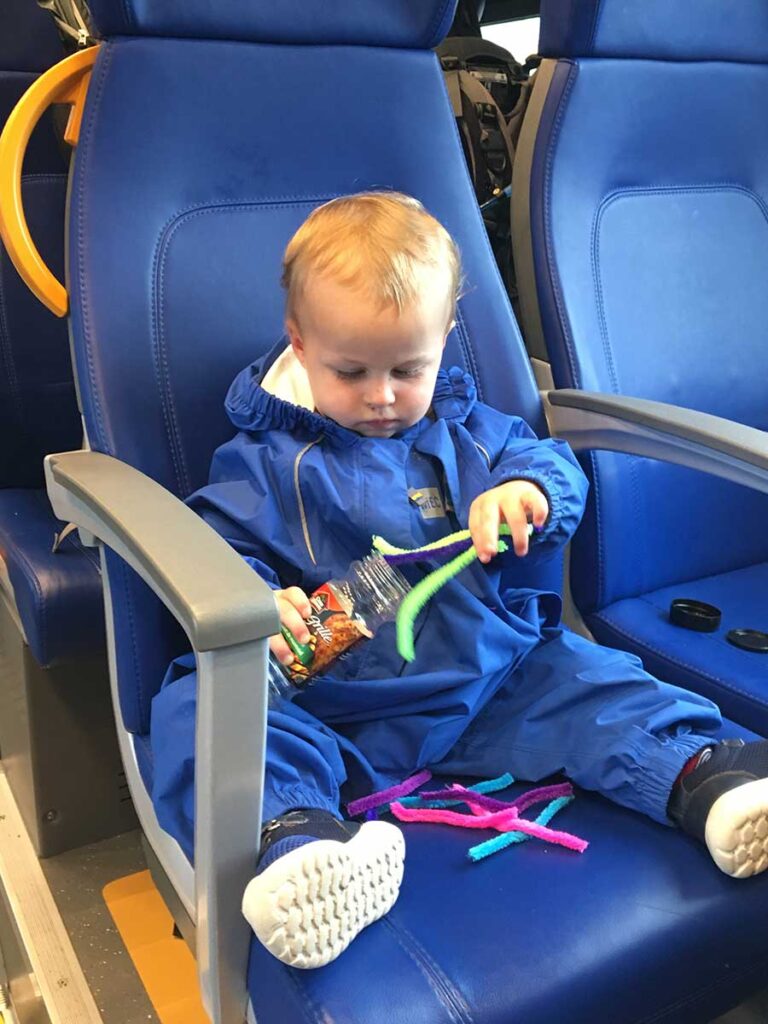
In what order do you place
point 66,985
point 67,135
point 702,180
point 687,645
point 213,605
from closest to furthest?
point 213,605
point 67,135
point 687,645
point 66,985
point 702,180

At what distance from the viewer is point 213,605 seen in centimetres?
65

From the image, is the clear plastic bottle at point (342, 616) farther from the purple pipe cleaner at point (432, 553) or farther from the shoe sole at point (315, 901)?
the shoe sole at point (315, 901)

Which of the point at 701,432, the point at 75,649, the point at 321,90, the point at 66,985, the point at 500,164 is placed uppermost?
the point at 321,90

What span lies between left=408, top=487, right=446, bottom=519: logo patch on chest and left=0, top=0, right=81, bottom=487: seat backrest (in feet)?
2.87

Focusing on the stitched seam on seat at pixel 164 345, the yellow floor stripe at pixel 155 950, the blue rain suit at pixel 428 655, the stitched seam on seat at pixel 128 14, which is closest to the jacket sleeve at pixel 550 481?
the blue rain suit at pixel 428 655

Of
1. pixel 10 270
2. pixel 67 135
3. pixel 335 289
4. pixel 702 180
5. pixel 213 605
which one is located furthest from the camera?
pixel 10 270

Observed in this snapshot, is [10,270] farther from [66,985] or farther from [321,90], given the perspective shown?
→ [66,985]

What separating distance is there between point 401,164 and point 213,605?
731 millimetres

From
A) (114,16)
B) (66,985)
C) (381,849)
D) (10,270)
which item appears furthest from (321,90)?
(66,985)

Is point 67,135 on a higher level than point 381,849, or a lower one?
higher

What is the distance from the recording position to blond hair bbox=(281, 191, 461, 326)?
3.11ft

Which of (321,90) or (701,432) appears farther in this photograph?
(321,90)

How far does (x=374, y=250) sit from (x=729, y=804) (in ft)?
1.89

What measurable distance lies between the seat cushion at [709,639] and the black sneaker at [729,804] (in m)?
0.19
